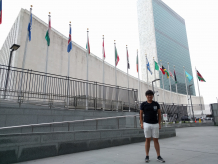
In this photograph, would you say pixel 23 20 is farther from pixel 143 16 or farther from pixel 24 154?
pixel 143 16

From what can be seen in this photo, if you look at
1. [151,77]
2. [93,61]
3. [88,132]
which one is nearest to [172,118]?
[93,61]

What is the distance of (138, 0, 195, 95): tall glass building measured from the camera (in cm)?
8719

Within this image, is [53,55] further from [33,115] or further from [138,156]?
[138,156]

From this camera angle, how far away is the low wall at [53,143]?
403 centimetres

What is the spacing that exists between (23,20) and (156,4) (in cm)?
9748

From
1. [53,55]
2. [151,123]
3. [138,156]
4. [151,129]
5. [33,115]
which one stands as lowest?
[138,156]

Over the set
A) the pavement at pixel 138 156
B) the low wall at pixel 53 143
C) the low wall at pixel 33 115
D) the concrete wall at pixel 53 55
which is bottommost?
the pavement at pixel 138 156

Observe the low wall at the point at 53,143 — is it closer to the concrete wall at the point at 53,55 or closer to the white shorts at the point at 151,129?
the white shorts at the point at 151,129

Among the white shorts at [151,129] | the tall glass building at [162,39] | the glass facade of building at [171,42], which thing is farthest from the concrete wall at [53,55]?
the glass facade of building at [171,42]

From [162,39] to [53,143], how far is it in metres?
94.7

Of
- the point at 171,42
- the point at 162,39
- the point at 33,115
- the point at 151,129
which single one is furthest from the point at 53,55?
the point at 171,42

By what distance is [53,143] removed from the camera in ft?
15.7

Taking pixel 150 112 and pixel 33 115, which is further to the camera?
pixel 33 115

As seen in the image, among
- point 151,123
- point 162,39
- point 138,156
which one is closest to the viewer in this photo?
point 151,123
